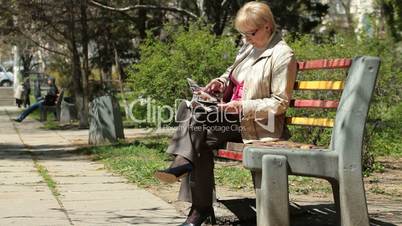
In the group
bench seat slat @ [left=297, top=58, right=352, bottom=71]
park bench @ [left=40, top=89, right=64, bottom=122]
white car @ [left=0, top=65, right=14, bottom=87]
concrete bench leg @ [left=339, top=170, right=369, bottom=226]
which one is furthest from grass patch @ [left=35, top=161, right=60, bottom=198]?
white car @ [left=0, top=65, right=14, bottom=87]

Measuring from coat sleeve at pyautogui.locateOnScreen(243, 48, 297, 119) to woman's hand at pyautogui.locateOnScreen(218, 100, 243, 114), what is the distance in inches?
1.6

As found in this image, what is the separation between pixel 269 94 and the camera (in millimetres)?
5023

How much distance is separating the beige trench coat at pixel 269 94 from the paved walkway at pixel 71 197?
3.76 feet

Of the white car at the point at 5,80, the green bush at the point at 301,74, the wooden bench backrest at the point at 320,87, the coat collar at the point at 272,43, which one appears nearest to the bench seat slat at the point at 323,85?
the wooden bench backrest at the point at 320,87

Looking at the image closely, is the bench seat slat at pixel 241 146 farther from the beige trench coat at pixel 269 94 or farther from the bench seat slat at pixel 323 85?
the bench seat slat at pixel 323 85

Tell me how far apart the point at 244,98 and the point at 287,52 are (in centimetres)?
48

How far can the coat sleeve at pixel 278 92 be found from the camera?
488 centimetres

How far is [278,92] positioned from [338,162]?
2.64 ft

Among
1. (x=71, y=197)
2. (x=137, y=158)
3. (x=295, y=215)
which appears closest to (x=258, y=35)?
(x=295, y=215)

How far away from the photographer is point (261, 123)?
4.97m

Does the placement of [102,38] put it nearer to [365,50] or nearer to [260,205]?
[365,50]

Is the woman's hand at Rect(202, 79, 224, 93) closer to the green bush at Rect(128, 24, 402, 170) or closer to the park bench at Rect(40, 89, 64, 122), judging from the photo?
the green bush at Rect(128, 24, 402, 170)

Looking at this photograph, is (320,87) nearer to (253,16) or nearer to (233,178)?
(253,16)

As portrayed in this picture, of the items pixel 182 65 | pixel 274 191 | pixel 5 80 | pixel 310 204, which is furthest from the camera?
pixel 5 80
